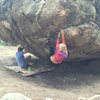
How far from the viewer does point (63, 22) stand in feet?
27.9

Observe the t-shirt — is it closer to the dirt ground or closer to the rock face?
the dirt ground

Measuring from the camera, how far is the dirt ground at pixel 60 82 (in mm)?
8383

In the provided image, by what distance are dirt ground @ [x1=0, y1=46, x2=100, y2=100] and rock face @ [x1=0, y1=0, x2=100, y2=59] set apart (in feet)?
3.33

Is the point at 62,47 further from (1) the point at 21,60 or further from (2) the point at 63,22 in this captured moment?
(1) the point at 21,60

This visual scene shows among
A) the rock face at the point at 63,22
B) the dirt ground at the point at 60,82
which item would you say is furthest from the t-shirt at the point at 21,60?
the rock face at the point at 63,22

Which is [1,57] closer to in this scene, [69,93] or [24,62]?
[24,62]

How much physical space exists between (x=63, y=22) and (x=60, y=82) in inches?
107

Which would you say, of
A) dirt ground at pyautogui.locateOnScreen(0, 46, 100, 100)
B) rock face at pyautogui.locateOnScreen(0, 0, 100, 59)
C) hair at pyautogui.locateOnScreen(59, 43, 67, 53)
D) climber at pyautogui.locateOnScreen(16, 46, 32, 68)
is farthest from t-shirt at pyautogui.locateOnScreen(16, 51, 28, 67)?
hair at pyautogui.locateOnScreen(59, 43, 67, 53)

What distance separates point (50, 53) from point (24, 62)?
1.93 meters

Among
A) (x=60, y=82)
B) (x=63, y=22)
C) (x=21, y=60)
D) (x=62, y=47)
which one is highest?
(x=63, y=22)

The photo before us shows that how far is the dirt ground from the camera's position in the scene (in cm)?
838

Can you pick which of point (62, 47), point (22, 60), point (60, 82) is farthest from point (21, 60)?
point (62, 47)

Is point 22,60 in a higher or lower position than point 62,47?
lower

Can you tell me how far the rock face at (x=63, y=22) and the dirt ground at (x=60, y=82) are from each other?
3.33 feet
